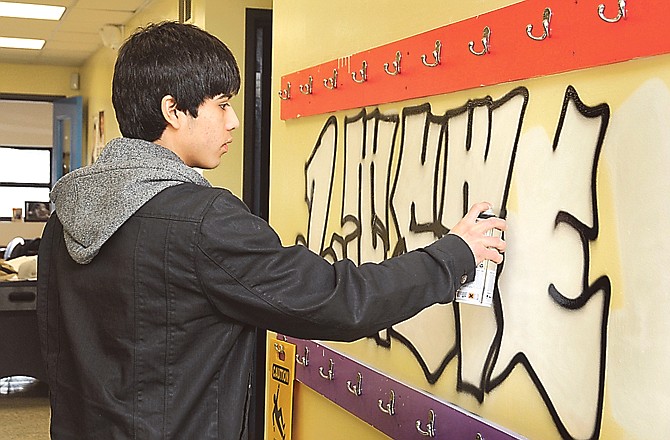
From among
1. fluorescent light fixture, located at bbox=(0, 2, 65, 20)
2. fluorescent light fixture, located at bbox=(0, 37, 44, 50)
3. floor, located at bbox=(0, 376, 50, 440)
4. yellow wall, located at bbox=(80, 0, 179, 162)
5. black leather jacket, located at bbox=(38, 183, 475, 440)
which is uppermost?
fluorescent light fixture, located at bbox=(0, 37, 44, 50)

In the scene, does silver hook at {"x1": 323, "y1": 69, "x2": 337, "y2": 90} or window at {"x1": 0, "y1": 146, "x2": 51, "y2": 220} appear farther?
window at {"x1": 0, "y1": 146, "x2": 51, "y2": 220}

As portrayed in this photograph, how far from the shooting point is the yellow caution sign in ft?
10.1

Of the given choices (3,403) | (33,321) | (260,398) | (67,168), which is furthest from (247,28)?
(67,168)

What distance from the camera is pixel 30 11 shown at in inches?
291

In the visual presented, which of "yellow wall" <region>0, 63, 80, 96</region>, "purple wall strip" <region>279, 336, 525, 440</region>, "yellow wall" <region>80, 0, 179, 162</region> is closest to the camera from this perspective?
"purple wall strip" <region>279, 336, 525, 440</region>

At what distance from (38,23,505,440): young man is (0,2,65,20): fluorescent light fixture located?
5812 millimetres

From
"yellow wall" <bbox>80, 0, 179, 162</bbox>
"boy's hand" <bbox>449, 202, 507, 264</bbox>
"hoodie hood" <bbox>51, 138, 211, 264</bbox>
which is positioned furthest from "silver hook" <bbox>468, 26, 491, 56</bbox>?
"yellow wall" <bbox>80, 0, 179, 162</bbox>

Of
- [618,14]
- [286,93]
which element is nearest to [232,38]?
[286,93]

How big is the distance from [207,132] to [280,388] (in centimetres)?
158

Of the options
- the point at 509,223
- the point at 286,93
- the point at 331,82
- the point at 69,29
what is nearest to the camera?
the point at 509,223

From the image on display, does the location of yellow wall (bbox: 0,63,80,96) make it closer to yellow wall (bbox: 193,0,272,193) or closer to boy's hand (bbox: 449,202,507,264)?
yellow wall (bbox: 193,0,272,193)

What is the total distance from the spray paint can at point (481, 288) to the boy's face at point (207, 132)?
52 cm

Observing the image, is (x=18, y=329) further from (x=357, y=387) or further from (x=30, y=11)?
(x=357, y=387)

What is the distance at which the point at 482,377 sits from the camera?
1998 millimetres
